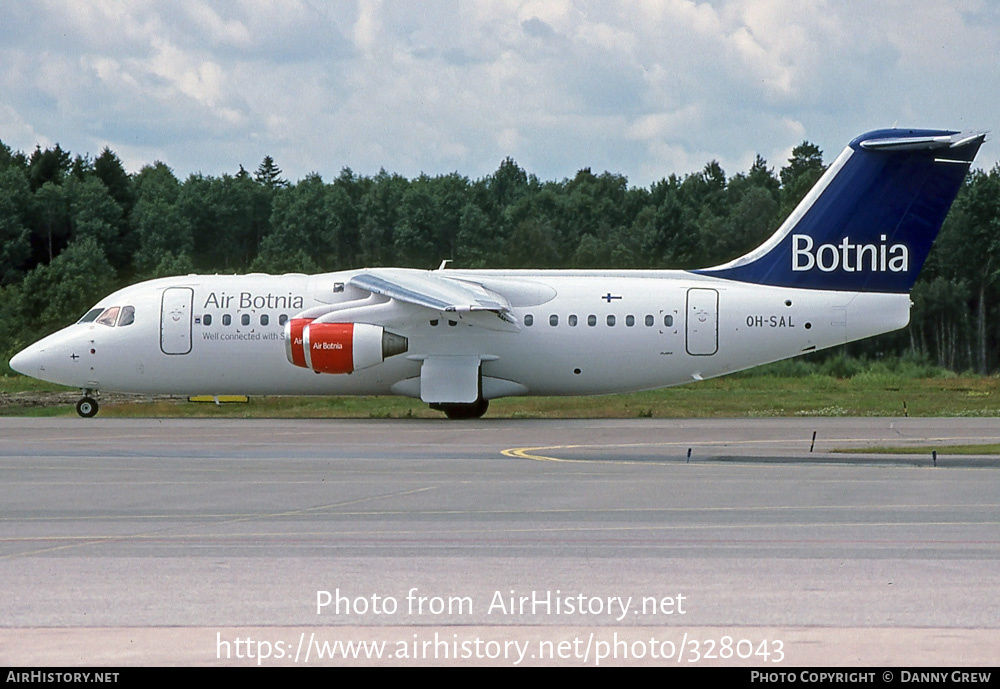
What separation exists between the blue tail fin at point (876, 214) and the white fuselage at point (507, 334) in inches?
21.5

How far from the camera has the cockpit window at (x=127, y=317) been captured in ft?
116

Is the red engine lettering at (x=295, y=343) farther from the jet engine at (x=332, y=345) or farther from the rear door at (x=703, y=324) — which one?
the rear door at (x=703, y=324)

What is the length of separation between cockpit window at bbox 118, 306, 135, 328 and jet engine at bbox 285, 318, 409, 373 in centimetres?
523

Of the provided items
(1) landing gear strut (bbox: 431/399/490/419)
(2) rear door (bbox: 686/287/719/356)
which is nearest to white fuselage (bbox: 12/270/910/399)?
(2) rear door (bbox: 686/287/719/356)

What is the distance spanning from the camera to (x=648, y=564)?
1190cm

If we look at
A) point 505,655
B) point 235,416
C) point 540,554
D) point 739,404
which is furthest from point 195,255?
point 505,655

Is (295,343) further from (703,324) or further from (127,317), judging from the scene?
(703,324)

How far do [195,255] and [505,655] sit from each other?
5515 cm

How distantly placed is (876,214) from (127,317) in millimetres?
19389

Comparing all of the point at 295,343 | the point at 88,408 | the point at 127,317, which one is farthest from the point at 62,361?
the point at 295,343

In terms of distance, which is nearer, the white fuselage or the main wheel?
the white fuselage

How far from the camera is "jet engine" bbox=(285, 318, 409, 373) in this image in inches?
1271

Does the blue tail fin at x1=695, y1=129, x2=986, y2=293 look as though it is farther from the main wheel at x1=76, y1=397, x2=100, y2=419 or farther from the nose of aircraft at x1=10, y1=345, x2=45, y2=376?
the nose of aircraft at x1=10, y1=345, x2=45, y2=376
